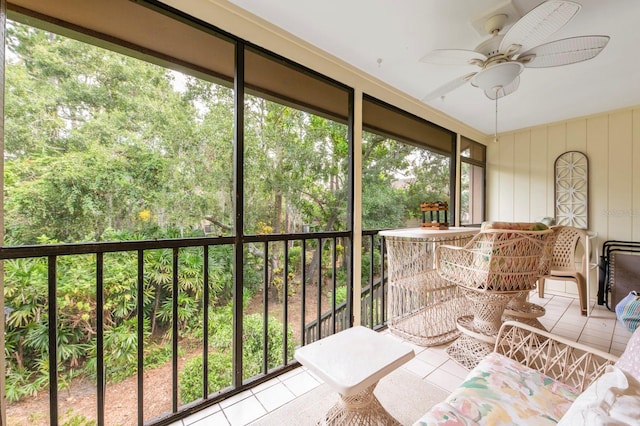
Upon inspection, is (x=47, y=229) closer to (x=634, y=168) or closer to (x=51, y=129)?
(x=51, y=129)

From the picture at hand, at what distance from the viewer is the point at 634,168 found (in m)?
3.35

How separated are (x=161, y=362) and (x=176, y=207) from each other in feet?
5.64

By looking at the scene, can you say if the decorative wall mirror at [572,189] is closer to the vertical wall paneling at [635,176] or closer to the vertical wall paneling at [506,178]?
the vertical wall paneling at [635,176]

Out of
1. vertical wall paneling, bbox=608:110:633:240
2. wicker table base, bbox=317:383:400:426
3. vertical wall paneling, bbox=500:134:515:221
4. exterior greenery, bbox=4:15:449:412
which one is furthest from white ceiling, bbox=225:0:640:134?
wicker table base, bbox=317:383:400:426

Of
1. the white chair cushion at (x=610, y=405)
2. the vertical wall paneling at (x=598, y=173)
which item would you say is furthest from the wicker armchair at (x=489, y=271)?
the vertical wall paneling at (x=598, y=173)

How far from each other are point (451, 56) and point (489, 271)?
151 cm

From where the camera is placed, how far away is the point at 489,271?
186cm

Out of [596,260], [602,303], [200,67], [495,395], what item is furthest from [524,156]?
[200,67]

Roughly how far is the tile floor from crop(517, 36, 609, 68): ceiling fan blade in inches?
89.5

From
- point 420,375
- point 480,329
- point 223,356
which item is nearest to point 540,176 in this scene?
point 480,329

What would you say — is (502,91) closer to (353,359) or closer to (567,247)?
(353,359)

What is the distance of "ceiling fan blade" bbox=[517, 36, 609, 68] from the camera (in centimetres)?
150

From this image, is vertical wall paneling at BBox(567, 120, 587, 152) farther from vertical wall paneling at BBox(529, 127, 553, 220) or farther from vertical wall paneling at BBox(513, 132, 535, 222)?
vertical wall paneling at BBox(513, 132, 535, 222)

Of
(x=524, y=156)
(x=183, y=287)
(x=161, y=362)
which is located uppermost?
(x=524, y=156)
